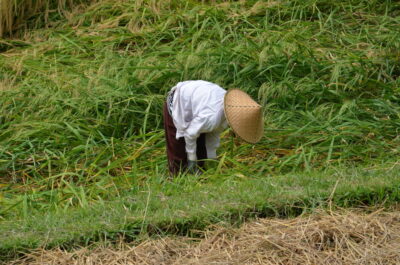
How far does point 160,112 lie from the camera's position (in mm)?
5852

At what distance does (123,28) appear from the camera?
733 centimetres

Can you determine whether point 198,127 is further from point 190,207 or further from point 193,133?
point 190,207

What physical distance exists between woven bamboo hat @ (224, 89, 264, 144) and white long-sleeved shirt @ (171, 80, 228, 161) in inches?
6.4

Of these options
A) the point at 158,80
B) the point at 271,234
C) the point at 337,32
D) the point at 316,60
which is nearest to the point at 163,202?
the point at 271,234

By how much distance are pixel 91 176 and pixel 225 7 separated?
2.91 m

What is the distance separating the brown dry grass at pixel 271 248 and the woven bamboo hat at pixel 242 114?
853 millimetres

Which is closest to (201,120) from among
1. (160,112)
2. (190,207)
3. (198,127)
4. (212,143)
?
(198,127)

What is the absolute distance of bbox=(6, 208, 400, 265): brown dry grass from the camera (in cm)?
339

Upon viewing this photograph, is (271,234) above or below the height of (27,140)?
above

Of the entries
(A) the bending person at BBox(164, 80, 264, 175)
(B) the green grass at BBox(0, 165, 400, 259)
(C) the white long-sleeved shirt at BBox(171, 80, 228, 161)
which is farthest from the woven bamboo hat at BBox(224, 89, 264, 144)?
(B) the green grass at BBox(0, 165, 400, 259)

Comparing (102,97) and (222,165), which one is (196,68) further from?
(222,165)

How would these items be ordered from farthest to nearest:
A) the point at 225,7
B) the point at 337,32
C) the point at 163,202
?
the point at 225,7 → the point at 337,32 → the point at 163,202

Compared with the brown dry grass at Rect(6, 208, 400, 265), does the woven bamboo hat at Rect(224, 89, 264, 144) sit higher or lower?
higher

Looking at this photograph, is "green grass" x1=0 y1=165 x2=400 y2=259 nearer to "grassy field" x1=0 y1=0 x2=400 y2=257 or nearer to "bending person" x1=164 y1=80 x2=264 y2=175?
"grassy field" x1=0 y1=0 x2=400 y2=257
